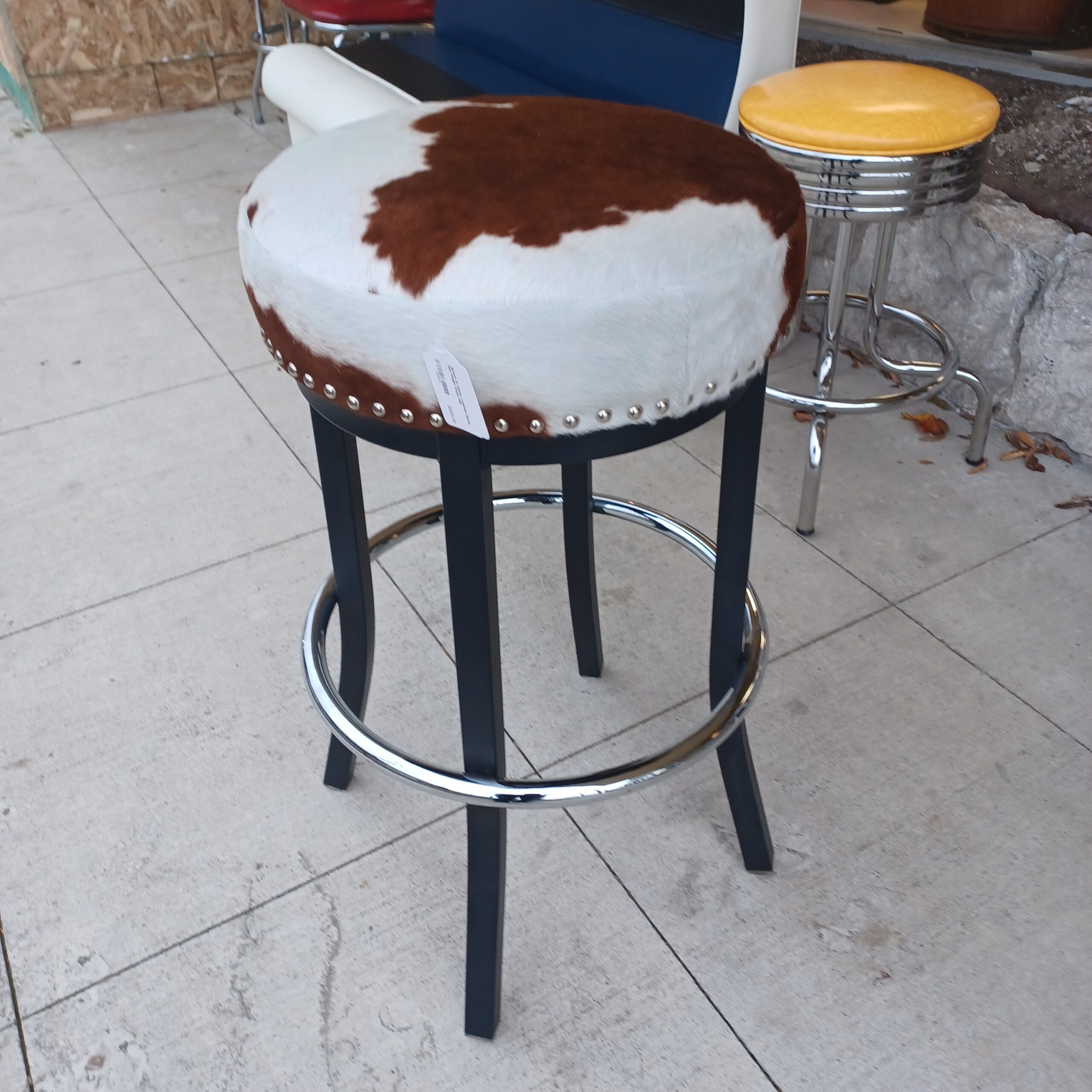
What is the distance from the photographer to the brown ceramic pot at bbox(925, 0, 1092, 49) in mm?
2215

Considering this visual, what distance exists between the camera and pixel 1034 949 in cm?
121

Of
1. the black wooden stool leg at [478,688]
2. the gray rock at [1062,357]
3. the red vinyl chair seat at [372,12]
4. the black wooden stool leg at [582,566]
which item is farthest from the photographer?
the red vinyl chair seat at [372,12]

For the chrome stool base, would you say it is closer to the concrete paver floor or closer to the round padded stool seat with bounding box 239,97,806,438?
the concrete paver floor

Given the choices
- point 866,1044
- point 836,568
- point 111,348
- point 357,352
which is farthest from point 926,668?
point 111,348

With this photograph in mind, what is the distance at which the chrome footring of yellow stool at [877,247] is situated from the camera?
1.47 metres

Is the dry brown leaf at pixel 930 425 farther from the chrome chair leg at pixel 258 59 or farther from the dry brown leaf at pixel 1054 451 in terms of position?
the chrome chair leg at pixel 258 59

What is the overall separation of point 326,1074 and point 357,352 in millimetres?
811

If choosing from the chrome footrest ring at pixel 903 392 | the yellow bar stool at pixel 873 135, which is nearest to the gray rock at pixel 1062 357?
the chrome footrest ring at pixel 903 392

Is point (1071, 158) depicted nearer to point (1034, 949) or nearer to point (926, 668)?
point (926, 668)

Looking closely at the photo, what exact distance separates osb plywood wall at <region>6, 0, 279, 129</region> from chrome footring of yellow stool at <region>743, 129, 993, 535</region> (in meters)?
2.97

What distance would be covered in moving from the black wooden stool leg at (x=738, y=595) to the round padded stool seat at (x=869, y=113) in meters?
0.59

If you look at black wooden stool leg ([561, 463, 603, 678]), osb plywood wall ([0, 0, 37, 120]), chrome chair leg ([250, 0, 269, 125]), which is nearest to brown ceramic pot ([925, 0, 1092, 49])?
black wooden stool leg ([561, 463, 603, 678])

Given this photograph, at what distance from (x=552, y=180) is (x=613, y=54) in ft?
3.86

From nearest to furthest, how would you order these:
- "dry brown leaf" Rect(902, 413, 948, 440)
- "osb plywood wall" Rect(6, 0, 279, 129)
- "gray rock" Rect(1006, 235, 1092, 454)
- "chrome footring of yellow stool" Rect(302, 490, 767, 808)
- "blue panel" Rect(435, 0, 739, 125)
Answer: "chrome footring of yellow stool" Rect(302, 490, 767, 808) < "blue panel" Rect(435, 0, 739, 125) < "gray rock" Rect(1006, 235, 1092, 454) < "dry brown leaf" Rect(902, 413, 948, 440) < "osb plywood wall" Rect(6, 0, 279, 129)
